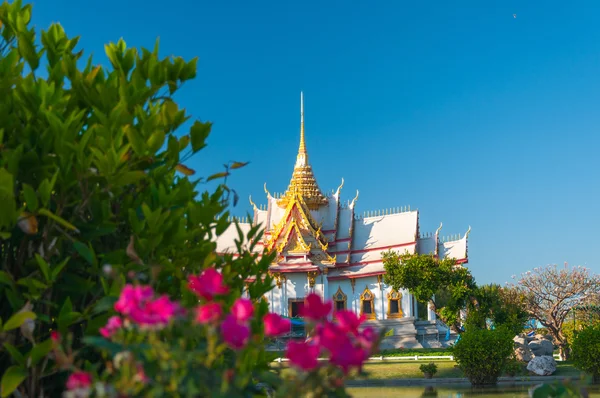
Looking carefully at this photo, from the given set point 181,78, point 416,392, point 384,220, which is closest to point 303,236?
point 384,220

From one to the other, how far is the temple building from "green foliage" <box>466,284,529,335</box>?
7.65 m

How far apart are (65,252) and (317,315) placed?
80.1 inches

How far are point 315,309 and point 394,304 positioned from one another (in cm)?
3388

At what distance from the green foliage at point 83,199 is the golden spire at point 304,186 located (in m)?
32.7

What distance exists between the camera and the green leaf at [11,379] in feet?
9.34

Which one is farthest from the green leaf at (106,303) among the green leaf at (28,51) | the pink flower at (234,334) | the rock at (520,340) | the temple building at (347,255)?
the temple building at (347,255)

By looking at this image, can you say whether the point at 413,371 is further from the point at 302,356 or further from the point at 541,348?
the point at 302,356

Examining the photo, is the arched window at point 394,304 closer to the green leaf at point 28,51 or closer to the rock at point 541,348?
the rock at point 541,348

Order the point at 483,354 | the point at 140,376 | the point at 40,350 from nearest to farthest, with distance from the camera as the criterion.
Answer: the point at 140,376
the point at 40,350
the point at 483,354

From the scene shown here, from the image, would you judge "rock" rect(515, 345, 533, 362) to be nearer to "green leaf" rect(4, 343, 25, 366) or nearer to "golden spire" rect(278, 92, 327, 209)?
"golden spire" rect(278, 92, 327, 209)

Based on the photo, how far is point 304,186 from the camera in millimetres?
37875

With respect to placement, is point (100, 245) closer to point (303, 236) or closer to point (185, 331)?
point (185, 331)

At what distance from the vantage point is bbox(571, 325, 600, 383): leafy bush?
1581 cm

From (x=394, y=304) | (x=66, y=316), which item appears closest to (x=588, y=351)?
(x=66, y=316)
